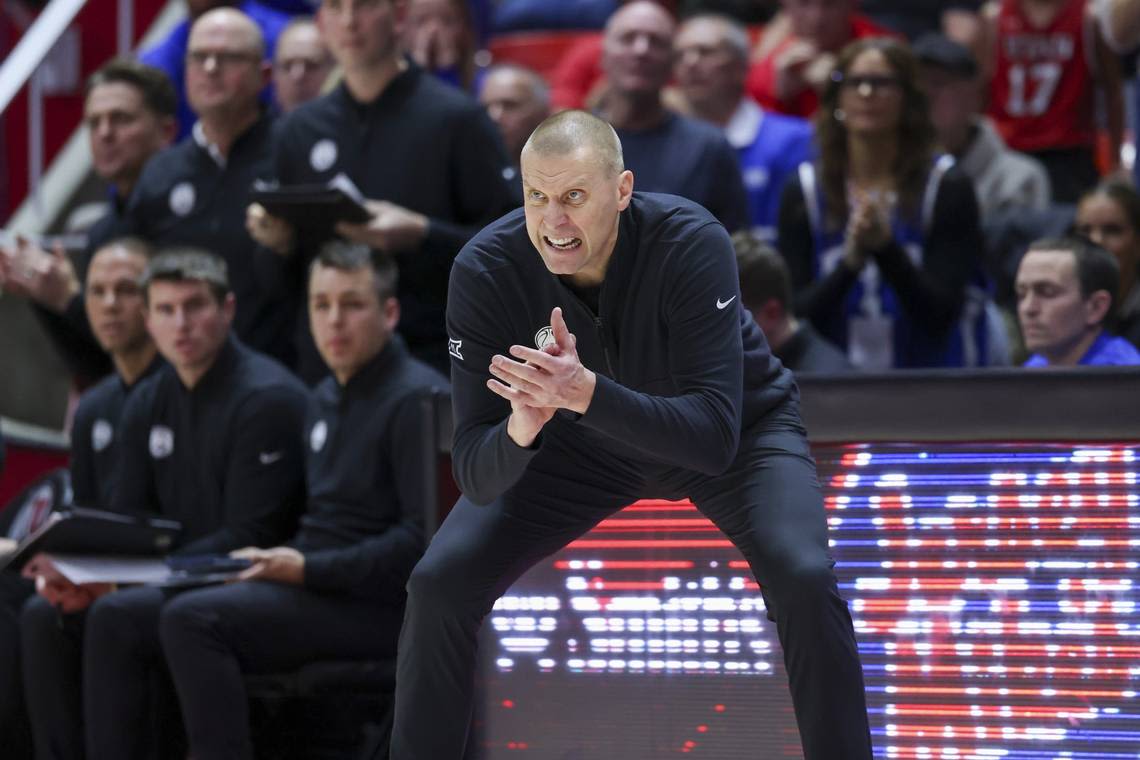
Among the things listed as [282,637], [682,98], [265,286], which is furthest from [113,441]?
[682,98]

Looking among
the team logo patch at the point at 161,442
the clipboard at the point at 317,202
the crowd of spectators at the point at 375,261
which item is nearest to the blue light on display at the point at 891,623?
the crowd of spectators at the point at 375,261

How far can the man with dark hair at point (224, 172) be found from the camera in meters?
6.35

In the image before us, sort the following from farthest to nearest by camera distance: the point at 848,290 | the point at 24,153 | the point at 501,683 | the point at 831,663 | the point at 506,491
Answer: the point at 24,153 < the point at 848,290 < the point at 501,683 < the point at 506,491 < the point at 831,663

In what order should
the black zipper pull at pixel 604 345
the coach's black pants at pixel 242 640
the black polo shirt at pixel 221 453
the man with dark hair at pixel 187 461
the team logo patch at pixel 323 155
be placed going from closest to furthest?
the black zipper pull at pixel 604 345 < the coach's black pants at pixel 242 640 < the man with dark hair at pixel 187 461 < the black polo shirt at pixel 221 453 < the team logo patch at pixel 323 155

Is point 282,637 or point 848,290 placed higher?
point 848,290

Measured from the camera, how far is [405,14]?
7734 millimetres

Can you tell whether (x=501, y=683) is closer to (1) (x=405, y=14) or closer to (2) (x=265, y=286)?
(2) (x=265, y=286)

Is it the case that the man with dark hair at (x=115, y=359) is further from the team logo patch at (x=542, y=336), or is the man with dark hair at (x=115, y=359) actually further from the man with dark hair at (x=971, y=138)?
the man with dark hair at (x=971, y=138)

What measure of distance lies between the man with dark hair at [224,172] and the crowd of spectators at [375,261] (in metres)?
0.01

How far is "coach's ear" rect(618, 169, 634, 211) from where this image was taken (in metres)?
3.52

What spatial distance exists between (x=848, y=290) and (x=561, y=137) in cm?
269

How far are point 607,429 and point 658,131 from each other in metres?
3.19

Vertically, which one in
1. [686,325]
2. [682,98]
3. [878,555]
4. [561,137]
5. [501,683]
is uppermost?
[682,98]

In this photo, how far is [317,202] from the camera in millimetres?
5473
